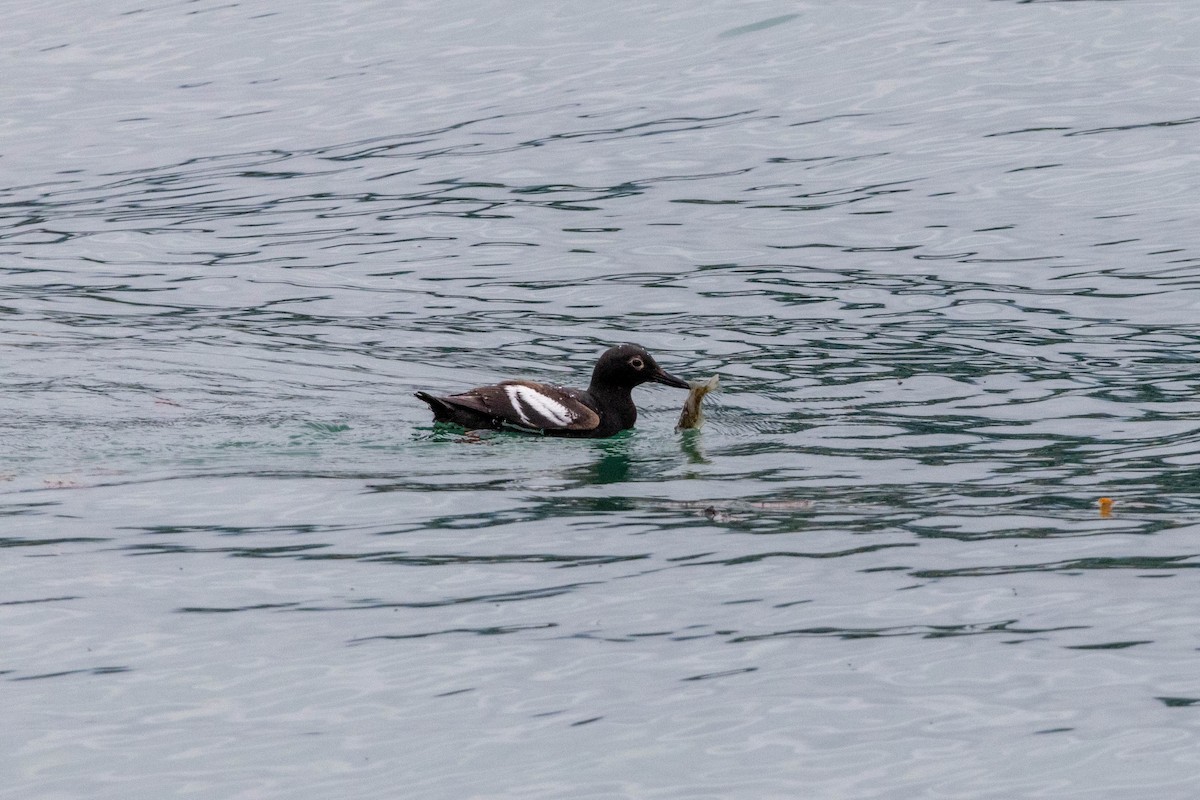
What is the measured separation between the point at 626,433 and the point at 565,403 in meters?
0.80

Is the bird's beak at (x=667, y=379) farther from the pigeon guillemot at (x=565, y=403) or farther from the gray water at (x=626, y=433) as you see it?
the gray water at (x=626, y=433)

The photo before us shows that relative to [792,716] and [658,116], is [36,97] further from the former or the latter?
[792,716]

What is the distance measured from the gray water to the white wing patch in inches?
9.6

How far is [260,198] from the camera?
21406mm

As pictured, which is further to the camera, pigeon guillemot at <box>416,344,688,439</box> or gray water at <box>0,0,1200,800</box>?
pigeon guillemot at <box>416,344,688,439</box>

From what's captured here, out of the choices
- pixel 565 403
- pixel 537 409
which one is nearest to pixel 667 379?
pixel 565 403

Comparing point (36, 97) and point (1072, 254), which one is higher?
point (36, 97)

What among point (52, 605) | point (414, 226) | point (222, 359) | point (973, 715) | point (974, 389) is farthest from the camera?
point (414, 226)

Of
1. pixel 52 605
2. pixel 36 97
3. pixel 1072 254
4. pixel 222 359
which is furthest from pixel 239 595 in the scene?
pixel 36 97

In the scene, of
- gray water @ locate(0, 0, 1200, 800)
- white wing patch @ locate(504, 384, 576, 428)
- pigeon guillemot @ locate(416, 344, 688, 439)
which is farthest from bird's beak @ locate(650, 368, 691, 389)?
white wing patch @ locate(504, 384, 576, 428)

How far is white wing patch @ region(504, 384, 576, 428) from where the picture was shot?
12.7 metres

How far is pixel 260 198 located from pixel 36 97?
840 cm

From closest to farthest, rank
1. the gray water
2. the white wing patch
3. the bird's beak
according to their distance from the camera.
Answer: the gray water → the white wing patch → the bird's beak

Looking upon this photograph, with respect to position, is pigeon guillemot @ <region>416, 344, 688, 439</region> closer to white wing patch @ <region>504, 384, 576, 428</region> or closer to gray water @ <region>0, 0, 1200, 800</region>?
white wing patch @ <region>504, 384, 576, 428</region>
